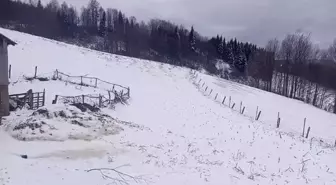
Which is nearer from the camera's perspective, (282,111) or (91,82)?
(91,82)

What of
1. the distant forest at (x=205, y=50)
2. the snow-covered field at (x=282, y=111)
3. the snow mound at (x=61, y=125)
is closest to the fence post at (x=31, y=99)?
the snow mound at (x=61, y=125)

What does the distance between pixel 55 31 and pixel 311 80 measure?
69.2 meters

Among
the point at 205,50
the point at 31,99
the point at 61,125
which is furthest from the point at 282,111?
the point at 205,50

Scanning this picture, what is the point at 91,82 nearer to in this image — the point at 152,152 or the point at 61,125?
the point at 61,125

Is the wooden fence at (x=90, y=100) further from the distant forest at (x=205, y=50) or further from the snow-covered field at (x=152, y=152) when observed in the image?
the distant forest at (x=205, y=50)

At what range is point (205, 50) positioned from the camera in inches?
4537

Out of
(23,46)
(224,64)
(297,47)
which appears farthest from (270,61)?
(23,46)

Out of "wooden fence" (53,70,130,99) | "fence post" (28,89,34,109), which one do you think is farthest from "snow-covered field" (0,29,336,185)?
"wooden fence" (53,70,130,99)

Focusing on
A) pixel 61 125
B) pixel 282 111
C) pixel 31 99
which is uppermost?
pixel 31 99

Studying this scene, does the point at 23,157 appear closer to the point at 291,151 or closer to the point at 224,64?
the point at 291,151

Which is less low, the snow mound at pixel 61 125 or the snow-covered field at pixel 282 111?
the snow mound at pixel 61 125

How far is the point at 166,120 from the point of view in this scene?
81.3ft

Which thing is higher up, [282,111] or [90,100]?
[90,100]

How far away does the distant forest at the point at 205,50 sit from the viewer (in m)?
70.2
